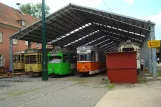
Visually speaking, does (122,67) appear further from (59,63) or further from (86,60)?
(59,63)

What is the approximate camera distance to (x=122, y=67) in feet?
69.3

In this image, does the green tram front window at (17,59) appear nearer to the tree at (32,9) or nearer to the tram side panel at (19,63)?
the tram side panel at (19,63)

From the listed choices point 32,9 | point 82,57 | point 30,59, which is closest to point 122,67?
point 82,57

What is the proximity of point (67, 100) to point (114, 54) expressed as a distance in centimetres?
818

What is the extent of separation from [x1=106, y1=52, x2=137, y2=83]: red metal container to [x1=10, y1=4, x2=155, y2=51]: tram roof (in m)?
4.83

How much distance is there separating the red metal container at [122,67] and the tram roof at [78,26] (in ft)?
15.8

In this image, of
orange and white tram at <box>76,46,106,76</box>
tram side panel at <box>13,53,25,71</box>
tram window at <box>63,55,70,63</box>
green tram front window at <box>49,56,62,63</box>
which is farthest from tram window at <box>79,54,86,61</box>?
tram side panel at <box>13,53,25,71</box>

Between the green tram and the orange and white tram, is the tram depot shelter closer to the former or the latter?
the orange and white tram

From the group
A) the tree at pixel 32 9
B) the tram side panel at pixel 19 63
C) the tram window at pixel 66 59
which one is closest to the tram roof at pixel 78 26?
the tram side panel at pixel 19 63

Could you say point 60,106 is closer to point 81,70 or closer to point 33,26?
point 81,70

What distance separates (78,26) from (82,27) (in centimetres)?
135

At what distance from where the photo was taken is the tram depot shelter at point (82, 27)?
2730cm

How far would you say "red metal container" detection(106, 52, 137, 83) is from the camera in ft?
68.6

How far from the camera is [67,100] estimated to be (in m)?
14.0
